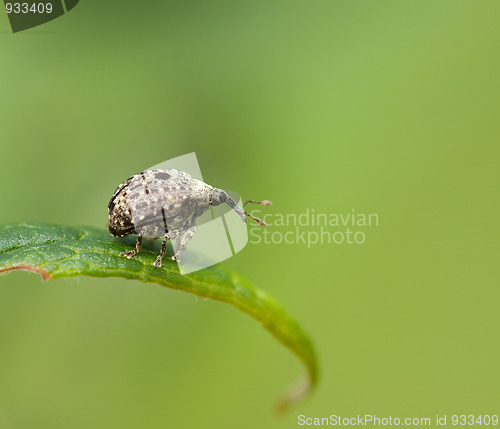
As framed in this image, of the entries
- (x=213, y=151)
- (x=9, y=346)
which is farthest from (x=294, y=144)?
(x=9, y=346)

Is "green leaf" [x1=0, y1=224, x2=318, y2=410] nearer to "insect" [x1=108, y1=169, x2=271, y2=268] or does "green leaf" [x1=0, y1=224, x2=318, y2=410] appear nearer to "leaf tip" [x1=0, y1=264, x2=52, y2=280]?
"leaf tip" [x1=0, y1=264, x2=52, y2=280]

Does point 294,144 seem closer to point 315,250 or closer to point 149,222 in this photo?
point 315,250

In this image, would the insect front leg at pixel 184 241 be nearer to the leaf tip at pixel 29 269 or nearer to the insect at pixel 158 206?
the insect at pixel 158 206
